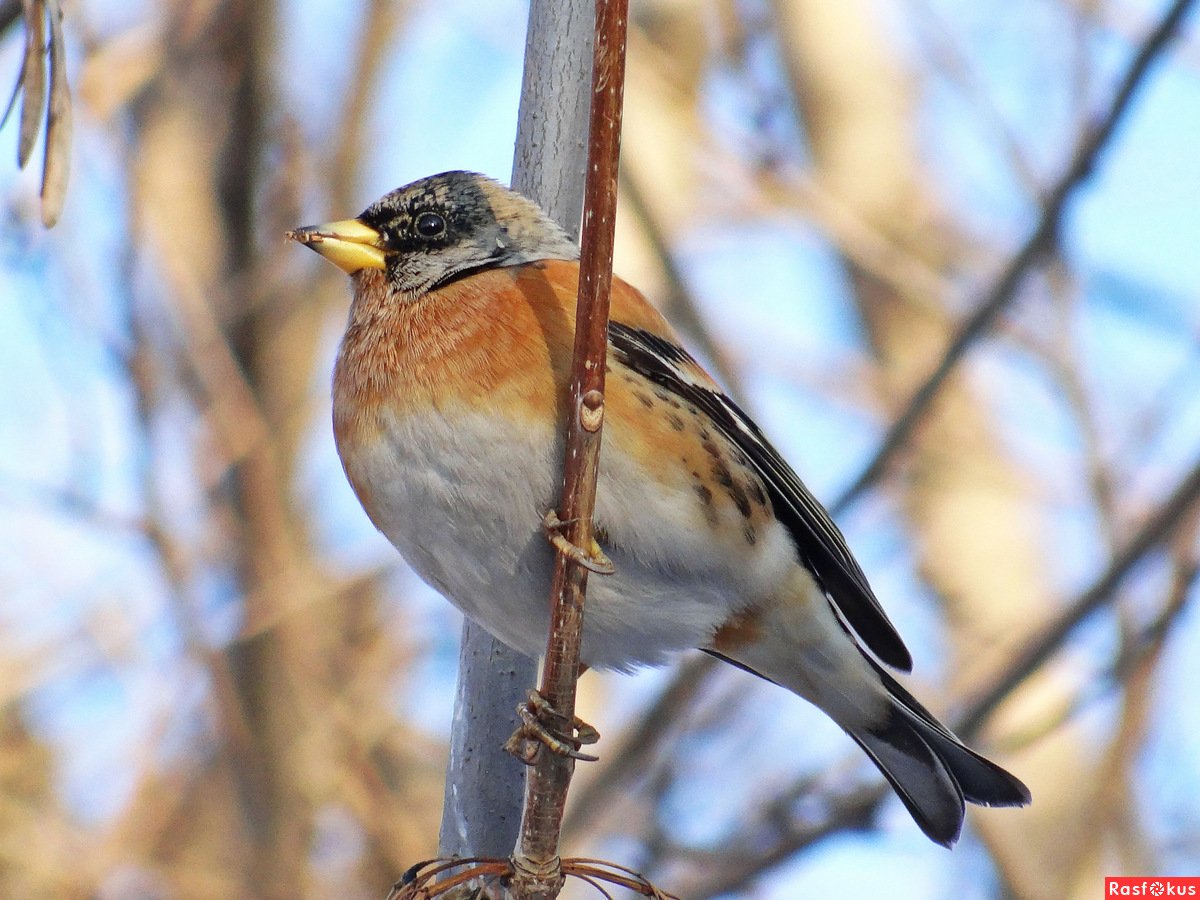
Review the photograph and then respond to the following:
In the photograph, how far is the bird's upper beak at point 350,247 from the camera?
3238 mm

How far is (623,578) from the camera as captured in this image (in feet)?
9.46

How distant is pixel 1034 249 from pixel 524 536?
6.66 feet

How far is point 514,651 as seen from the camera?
3066 mm

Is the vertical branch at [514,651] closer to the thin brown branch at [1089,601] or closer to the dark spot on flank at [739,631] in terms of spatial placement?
the dark spot on flank at [739,631]

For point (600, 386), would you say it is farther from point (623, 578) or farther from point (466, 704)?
point (466, 704)

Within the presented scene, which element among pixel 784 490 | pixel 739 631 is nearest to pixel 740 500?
pixel 784 490

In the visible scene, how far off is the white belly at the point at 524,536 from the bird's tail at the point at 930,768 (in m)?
0.62

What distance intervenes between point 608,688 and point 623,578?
433 centimetres

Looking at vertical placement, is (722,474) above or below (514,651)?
above

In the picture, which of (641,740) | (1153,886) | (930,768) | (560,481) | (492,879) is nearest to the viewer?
(492,879)

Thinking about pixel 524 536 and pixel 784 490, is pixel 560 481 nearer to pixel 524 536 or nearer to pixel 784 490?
pixel 524 536

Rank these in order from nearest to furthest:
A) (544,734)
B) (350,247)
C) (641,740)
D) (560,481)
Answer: (544,734), (560,481), (350,247), (641,740)

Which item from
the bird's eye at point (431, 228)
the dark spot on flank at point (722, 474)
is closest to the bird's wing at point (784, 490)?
the dark spot on flank at point (722, 474)

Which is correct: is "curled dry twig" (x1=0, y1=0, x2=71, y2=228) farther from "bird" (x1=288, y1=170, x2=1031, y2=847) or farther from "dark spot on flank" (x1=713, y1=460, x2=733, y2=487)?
"dark spot on flank" (x1=713, y1=460, x2=733, y2=487)
